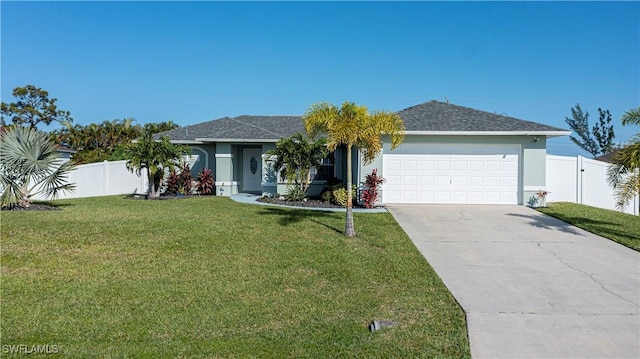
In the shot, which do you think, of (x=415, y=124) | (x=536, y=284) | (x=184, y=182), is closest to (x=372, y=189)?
(x=415, y=124)

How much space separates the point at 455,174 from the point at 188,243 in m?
10.3

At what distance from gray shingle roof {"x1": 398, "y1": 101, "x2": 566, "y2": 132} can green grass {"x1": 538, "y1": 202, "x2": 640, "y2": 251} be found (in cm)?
296

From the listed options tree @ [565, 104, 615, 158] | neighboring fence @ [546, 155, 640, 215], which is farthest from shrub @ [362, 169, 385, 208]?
tree @ [565, 104, 615, 158]

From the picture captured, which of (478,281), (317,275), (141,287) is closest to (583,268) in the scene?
(478,281)

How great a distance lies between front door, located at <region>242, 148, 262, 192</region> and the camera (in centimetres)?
2091

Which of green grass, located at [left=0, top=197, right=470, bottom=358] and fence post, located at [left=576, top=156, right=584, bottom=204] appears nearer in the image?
green grass, located at [left=0, top=197, right=470, bottom=358]

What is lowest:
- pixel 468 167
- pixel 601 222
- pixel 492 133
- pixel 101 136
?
pixel 601 222

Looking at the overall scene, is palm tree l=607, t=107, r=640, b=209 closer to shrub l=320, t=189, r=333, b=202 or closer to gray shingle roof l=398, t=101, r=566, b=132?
gray shingle roof l=398, t=101, r=566, b=132

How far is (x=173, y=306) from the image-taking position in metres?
5.46

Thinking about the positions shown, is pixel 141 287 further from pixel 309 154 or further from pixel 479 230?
pixel 309 154

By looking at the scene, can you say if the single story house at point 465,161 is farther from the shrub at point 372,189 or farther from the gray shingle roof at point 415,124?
the shrub at point 372,189

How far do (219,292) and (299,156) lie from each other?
430 inches

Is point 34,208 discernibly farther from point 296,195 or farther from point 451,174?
point 451,174

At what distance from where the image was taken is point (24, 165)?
12625mm
